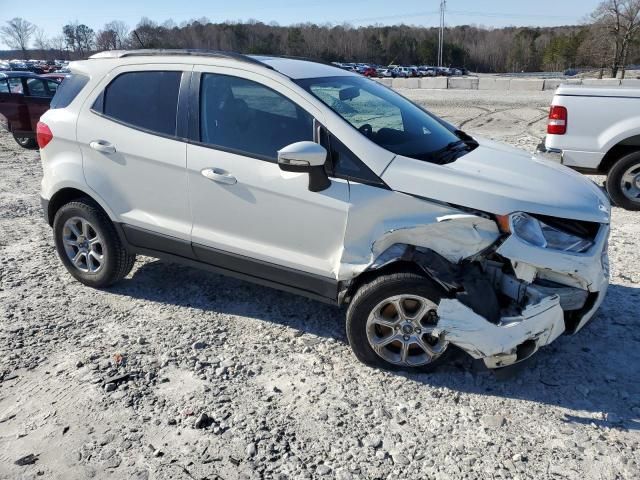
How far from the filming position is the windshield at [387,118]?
349cm

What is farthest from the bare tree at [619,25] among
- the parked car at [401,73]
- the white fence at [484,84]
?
the white fence at [484,84]

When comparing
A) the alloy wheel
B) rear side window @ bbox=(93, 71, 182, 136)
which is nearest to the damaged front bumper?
the alloy wheel

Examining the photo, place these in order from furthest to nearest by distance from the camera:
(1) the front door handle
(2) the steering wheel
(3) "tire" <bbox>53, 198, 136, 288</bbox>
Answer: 1. (3) "tire" <bbox>53, 198, 136, 288</bbox>
2. (1) the front door handle
3. (2) the steering wheel

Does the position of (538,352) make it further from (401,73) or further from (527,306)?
(401,73)

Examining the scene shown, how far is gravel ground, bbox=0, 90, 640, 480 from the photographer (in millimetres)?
2650

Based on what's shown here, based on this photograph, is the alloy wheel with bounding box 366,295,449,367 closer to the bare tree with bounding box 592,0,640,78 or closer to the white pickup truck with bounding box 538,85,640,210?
the white pickup truck with bounding box 538,85,640,210

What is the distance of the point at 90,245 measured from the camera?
4.41m

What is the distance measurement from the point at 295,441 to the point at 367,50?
11796cm

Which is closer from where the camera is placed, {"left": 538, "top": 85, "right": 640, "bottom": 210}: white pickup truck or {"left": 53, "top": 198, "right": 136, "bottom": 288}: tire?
{"left": 53, "top": 198, "right": 136, "bottom": 288}: tire

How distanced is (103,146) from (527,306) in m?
3.18

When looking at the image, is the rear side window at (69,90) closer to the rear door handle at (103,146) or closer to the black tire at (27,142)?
the rear door handle at (103,146)

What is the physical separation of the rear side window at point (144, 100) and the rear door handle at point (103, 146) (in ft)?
0.67

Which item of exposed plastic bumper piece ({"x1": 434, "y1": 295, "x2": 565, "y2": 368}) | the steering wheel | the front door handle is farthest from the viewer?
the front door handle

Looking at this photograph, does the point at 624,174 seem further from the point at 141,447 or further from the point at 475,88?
the point at 475,88
